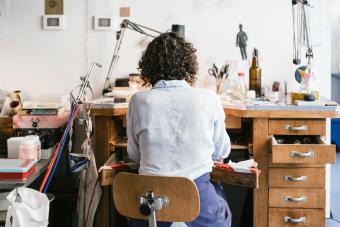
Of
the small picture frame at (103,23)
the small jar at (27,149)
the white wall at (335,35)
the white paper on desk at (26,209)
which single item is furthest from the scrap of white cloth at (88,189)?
the white wall at (335,35)

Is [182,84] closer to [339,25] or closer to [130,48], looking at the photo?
[130,48]

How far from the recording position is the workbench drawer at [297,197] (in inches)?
94.0

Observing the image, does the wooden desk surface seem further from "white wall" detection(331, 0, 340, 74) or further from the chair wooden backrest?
"white wall" detection(331, 0, 340, 74)

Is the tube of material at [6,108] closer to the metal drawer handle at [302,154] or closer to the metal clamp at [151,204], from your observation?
the metal clamp at [151,204]

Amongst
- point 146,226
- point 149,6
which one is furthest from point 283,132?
point 149,6

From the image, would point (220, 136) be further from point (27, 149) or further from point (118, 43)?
point (118, 43)

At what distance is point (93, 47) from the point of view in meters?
3.01

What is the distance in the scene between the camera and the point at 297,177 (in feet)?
7.83

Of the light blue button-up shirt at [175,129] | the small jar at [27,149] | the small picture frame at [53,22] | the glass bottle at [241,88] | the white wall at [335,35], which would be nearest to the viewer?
the light blue button-up shirt at [175,129]

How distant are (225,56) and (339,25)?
3081mm

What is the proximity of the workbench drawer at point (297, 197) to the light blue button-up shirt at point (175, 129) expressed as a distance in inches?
29.8

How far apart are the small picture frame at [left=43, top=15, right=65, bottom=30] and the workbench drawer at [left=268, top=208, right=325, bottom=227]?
1.78m

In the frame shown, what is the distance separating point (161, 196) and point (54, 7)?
6.17ft

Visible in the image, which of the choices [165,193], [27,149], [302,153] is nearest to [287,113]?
[302,153]
